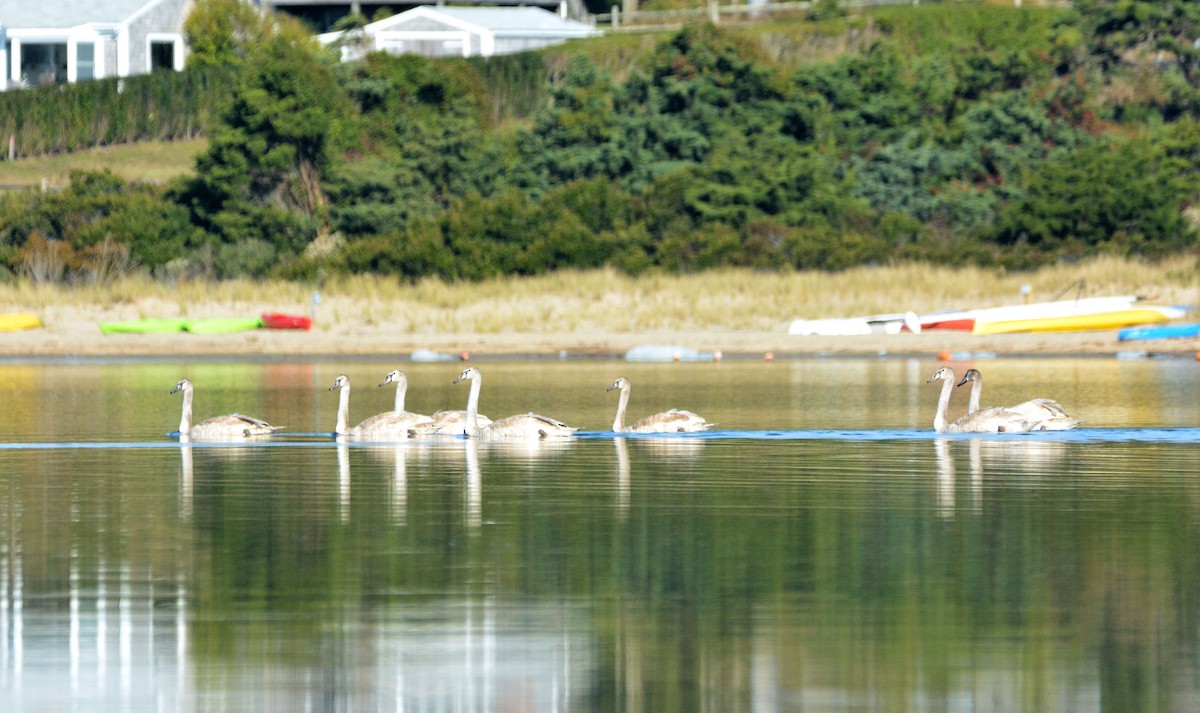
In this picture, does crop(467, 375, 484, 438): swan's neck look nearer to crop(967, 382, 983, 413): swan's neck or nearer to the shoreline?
crop(967, 382, 983, 413): swan's neck

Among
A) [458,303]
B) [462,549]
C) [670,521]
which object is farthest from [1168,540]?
[458,303]

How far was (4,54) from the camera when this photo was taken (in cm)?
8250

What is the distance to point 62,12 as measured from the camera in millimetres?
84625

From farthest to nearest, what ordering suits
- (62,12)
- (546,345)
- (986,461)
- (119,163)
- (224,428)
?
1. (62,12)
2. (119,163)
3. (546,345)
4. (224,428)
5. (986,461)

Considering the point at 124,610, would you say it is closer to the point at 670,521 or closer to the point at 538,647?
the point at 538,647

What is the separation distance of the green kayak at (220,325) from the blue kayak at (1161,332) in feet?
60.0

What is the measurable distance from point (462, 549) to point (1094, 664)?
5925 millimetres

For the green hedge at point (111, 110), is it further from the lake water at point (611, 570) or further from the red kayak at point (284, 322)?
the lake water at point (611, 570)

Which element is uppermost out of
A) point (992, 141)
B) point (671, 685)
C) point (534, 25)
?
point (534, 25)

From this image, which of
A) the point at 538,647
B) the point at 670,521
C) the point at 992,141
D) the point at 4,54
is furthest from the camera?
the point at 4,54

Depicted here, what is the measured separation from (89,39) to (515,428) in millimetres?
61462

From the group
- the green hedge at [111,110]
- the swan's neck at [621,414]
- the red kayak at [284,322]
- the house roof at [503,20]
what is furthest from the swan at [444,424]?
the house roof at [503,20]

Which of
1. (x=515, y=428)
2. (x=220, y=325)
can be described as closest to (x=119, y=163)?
(x=220, y=325)

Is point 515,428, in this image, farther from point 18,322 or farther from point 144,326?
point 18,322
